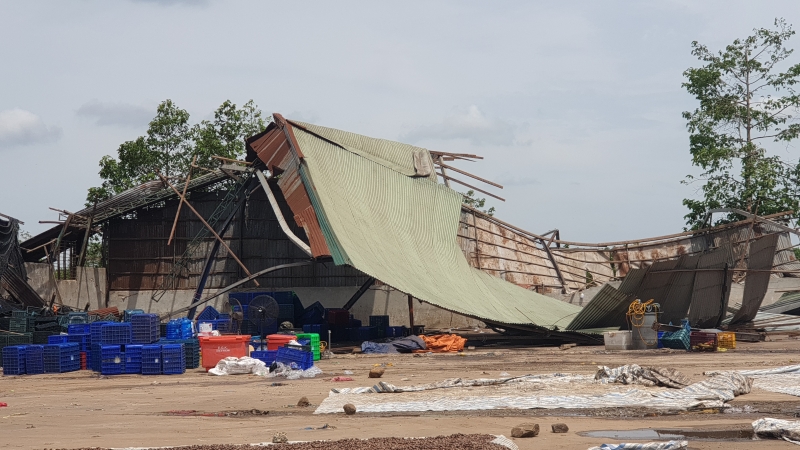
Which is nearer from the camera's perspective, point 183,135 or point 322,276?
point 322,276

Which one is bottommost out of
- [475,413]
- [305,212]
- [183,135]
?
[475,413]

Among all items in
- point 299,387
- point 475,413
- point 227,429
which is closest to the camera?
point 227,429

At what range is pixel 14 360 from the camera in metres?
18.0

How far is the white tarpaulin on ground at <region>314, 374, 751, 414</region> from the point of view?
11461 mm

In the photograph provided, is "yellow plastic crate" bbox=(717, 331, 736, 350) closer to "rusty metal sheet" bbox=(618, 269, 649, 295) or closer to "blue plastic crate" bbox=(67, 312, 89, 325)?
"rusty metal sheet" bbox=(618, 269, 649, 295)

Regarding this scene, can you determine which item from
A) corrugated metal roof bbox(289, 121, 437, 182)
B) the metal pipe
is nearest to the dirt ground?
the metal pipe

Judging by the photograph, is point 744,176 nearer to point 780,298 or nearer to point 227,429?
point 780,298

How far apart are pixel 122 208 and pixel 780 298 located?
73.8 ft

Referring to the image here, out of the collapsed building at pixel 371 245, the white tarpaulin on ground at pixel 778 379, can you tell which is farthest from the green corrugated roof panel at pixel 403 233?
the white tarpaulin on ground at pixel 778 379

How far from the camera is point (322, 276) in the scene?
98.3 feet

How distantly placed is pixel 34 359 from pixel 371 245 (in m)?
8.61

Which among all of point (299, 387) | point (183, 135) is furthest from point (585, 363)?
point (183, 135)

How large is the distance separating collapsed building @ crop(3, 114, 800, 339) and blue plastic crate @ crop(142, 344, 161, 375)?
22.5 feet

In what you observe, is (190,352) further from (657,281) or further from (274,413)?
(657,281)
